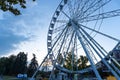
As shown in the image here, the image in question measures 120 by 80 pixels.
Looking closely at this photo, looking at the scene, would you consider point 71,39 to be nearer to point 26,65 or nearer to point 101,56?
point 101,56

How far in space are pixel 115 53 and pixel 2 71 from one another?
237 ft

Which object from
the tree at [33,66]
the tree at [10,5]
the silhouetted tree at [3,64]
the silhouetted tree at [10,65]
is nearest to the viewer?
the tree at [10,5]

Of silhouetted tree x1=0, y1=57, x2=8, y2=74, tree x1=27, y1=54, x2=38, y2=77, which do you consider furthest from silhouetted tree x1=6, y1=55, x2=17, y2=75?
tree x1=27, y1=54, x2=38, y2=77

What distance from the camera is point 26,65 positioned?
101938 millimetres

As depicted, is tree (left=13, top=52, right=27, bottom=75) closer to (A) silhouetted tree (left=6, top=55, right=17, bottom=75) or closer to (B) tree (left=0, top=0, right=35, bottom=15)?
(A) silhouetted tree (left=6, top=55, right=17, bottom=75)

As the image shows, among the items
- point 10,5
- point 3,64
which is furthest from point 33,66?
point 10,5

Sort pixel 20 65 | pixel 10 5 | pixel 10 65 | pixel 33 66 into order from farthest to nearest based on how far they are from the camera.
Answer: pixel 33 66, pixel 10 65, pixel 20 65, pixel 10 5

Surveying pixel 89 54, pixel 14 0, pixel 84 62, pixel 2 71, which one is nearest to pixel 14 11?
pixel 14 0

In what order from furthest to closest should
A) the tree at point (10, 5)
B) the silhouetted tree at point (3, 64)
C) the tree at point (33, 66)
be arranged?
the tree at point (33, 66)
the silhouetted tree at point (3, 64)
the tree at point (10, 5)

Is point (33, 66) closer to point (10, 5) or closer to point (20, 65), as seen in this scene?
point (20, 65)

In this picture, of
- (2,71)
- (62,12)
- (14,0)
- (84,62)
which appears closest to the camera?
(14,0)

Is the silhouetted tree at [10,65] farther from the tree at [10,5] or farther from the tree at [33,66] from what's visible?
the tree at [10,5]

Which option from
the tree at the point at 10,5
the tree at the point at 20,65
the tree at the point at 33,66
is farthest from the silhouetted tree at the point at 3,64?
the tree at the point at 10,5

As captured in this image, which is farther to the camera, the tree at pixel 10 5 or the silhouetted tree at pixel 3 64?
the silhouetted tree at pixel 3 64
